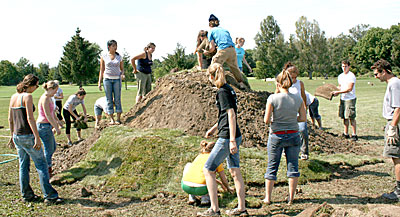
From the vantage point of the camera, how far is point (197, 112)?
300 inches

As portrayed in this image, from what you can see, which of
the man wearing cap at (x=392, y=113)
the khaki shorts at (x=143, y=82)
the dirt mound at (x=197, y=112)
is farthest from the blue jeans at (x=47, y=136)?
the man wearing cap at (x=392, y=113)

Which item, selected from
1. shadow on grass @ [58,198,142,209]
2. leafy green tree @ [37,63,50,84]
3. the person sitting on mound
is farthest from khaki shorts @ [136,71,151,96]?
leafy green tree @ [37,63,50,84]

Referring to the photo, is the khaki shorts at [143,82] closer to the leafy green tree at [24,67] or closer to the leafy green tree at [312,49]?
the leafy green tree at [312,49]

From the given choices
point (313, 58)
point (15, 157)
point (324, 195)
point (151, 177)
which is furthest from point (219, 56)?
point (313, 58)

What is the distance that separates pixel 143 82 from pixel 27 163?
177 inches

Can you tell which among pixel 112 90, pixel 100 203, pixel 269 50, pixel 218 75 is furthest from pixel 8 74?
pixel 218 75

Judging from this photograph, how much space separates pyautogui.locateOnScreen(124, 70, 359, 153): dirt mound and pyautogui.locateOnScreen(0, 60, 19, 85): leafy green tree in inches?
3955

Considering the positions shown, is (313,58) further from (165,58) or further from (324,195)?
(324,195)

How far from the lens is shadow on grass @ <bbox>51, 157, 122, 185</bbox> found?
645 cm

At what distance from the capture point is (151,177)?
601 centimetres

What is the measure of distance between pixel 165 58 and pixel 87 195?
125ft

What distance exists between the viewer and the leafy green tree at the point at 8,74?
320 feet

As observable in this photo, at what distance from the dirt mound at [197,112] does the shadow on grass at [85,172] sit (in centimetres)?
151

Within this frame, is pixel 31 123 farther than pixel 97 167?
No
